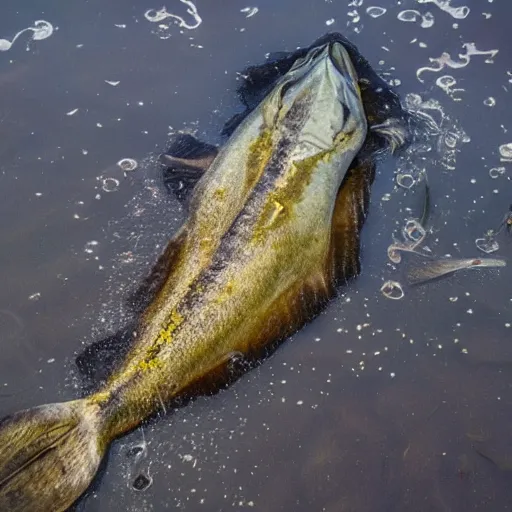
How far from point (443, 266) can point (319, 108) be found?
1333mm

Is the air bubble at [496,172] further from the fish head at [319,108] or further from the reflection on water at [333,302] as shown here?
the fish head at [319,108]

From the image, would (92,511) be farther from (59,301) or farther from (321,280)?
(321,280)

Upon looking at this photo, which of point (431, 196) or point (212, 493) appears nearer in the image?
point (212, 493)

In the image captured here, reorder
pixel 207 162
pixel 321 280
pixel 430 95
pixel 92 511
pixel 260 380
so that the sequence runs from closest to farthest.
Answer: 1. pixel 92 511
2. pixel 260 380
3. pixel 321 280
4. pixel 207 162
5. pixel 430 95

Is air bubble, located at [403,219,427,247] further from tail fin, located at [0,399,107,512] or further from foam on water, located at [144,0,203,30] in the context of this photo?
foam on water, located at [144,0,203,30]

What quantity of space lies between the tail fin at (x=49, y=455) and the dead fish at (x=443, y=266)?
212cm

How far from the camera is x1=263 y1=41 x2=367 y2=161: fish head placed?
477 cm

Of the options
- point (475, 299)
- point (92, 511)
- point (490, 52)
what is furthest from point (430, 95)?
point (92, 511)

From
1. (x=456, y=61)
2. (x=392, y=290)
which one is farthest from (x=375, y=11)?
(x=392, y=290)

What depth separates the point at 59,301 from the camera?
438cm

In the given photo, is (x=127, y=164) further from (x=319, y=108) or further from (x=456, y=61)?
(x=456, y=61)

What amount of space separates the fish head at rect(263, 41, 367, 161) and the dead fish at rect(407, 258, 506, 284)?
910 millimetres

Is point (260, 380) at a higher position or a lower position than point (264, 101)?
lower

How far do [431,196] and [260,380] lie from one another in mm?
1784
